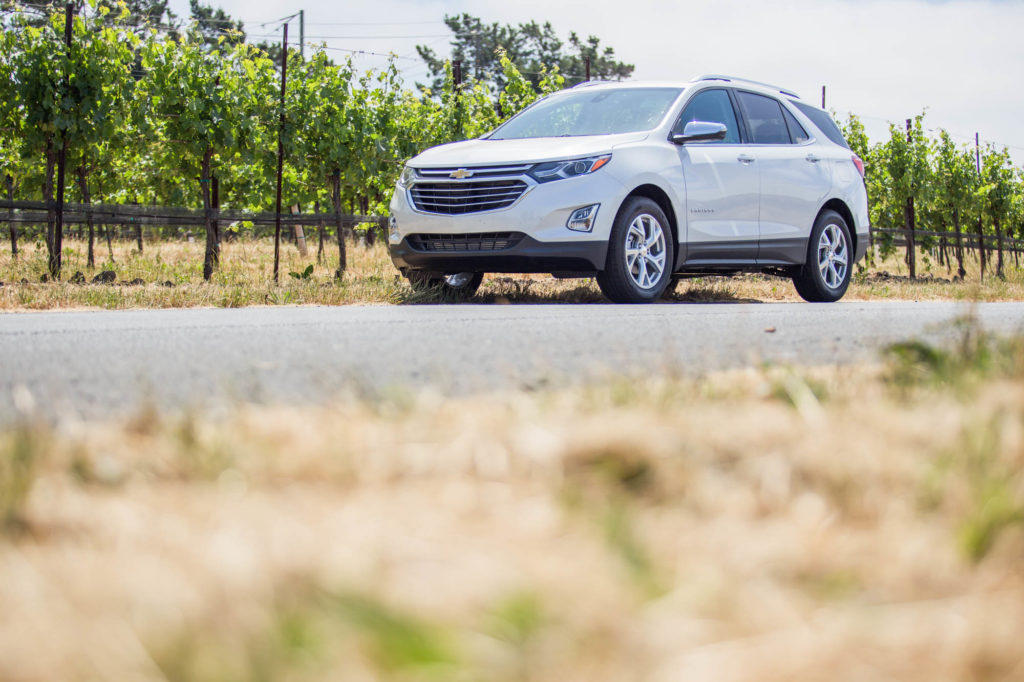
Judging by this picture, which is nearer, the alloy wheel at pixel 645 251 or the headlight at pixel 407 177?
the alloy wheel at pixel 645 251

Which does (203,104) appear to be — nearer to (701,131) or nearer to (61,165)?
(61,165)

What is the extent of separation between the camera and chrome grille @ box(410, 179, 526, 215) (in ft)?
25.9

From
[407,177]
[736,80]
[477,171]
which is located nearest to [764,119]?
[736,80]

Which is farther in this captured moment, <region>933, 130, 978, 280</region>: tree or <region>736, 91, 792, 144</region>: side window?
<region>933, 130, 978, 280</region>: tree

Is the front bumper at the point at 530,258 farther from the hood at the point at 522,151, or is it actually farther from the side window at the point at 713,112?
the side window at the point at 713,112

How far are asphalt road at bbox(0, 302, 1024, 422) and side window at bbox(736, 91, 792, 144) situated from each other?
338 cm

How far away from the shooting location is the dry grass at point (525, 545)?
3.27 feet

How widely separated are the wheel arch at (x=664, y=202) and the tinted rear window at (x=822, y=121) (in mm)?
2603

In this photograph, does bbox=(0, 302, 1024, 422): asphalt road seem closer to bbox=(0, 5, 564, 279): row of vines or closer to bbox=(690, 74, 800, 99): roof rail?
bbox=(690, 74, 800, 99): roof rail

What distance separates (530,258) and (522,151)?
866 mm

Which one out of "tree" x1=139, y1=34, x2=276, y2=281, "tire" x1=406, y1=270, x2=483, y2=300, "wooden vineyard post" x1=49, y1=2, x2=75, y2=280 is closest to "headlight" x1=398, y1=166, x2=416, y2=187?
"tire" x1=406, y1=270, x2=483, y2=300

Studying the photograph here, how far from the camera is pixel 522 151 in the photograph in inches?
319

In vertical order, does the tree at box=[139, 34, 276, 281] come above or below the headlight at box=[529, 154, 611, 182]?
above

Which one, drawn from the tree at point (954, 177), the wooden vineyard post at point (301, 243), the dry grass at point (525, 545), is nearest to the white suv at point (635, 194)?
the dry grass at point (525, 545)
